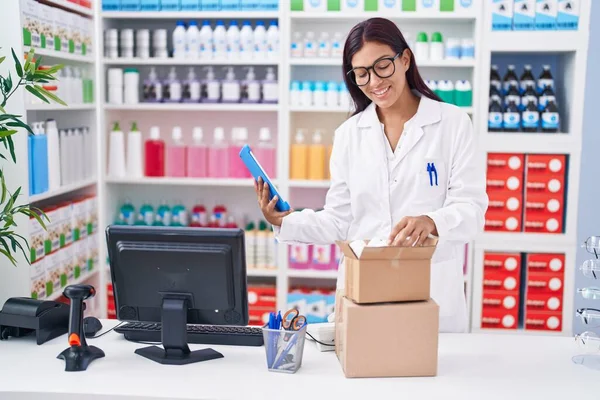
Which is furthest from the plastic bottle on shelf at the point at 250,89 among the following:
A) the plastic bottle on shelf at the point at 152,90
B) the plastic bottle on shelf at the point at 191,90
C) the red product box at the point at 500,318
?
the red product box at the point at 500,318

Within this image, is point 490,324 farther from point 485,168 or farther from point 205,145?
point 205,145

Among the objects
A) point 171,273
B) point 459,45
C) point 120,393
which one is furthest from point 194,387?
point 459,45

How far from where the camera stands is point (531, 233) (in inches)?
155

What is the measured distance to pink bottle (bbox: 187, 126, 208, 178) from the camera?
4160mm

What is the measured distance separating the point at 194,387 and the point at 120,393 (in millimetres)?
181

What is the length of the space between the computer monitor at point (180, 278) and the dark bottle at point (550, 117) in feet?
8.39

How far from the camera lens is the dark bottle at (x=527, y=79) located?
3.92 m

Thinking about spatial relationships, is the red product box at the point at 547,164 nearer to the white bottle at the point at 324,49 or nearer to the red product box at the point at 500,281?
the red product box at the point at 500,281

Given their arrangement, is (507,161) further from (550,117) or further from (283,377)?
(283,377)

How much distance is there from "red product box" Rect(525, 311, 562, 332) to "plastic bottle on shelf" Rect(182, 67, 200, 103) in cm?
230

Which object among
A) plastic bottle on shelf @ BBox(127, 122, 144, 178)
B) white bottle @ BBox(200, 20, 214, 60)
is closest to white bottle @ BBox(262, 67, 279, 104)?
white bottle @ BBox(200, 20, 214, 60)

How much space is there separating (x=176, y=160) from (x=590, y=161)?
2.43 m

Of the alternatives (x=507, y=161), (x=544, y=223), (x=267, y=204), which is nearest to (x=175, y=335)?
(x=267, y=204)

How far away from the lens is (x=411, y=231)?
189cm
